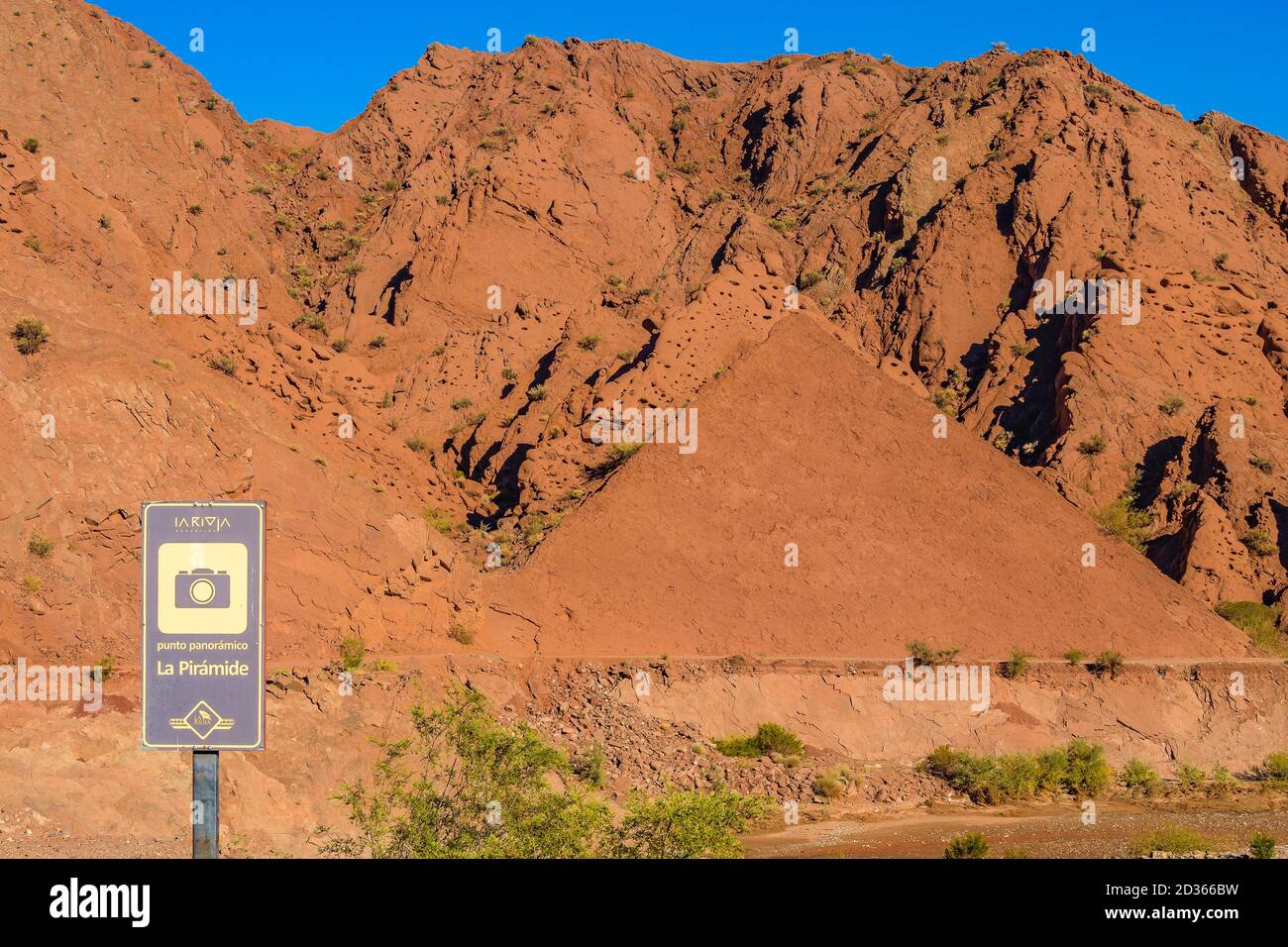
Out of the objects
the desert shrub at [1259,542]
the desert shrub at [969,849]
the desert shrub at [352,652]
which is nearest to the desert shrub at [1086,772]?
the desert shrub at [969,849]

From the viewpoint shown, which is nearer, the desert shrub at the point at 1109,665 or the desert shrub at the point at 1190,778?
the desert shrub at the point at 1190,778

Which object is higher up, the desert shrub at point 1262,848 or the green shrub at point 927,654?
the green shrub at point 927,654

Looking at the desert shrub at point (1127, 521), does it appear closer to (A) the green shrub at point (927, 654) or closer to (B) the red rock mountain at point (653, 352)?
(B) the red rock mountain at point (653, 352)

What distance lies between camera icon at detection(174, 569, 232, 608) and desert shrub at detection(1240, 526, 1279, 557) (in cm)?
3219

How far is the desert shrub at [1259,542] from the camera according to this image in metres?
33.8

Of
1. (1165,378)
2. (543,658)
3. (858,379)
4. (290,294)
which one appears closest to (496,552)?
(543,658)

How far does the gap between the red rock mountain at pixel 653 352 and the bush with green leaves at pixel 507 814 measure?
9.65m

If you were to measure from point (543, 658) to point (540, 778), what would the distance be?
12.8m

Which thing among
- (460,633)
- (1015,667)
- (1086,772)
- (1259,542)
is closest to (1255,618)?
(1259,542)

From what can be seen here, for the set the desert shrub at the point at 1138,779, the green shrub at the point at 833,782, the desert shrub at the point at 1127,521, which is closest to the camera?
the green shrub at the point at 833,782

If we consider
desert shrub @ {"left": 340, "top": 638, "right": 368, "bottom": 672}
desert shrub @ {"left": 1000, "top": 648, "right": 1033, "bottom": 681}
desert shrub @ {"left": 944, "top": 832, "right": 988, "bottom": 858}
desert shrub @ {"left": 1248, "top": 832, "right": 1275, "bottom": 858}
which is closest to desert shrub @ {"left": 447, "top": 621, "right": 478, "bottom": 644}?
desert shrub @ {"left": 340, "top": 638, "right": 368, "bottom": 672}

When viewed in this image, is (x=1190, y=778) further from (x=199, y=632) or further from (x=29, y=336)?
(x=199, y=632)

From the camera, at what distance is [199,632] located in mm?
6727

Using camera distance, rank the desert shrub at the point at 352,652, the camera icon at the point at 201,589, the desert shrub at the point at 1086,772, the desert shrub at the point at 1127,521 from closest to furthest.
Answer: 1. the camera icon at the point at 201,589
2. the desert shrub at the point at 352,652
3. the desert shrub at the point at 1086,772
4. the desert shrub at the point at 1127,521
